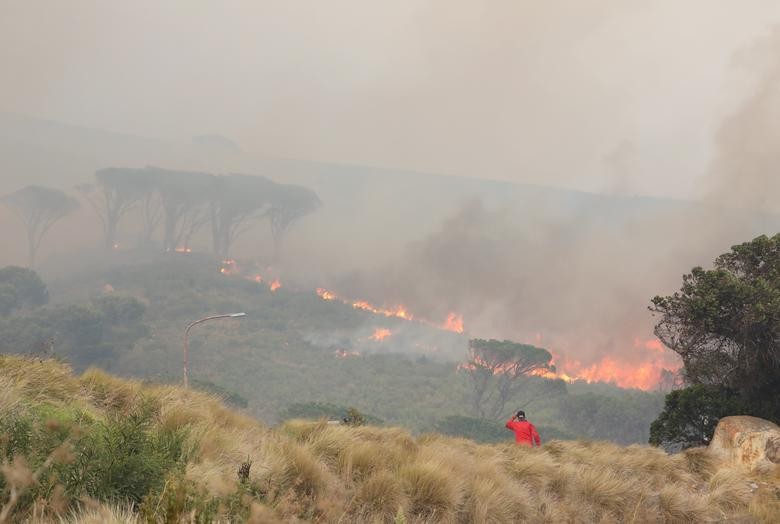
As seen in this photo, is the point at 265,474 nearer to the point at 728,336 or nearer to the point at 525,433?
the point at 525,433

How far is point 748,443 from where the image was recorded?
11523 mm

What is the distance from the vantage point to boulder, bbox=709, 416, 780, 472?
1106cm

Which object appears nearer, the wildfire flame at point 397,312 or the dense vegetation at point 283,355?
the dense vegetation at point 283,355

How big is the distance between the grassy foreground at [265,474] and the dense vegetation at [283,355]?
32865 mm

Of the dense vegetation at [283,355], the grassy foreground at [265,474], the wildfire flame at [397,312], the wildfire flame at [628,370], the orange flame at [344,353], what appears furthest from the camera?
the wildfire flame at [397,312]

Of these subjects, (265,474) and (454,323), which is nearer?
(265,474)

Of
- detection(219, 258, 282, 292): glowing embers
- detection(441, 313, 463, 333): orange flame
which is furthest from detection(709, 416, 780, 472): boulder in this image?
detection(441, 313, 463, 333): orange flame

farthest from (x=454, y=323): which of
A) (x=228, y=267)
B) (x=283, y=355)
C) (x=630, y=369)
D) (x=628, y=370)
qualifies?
(x=228, y=267)

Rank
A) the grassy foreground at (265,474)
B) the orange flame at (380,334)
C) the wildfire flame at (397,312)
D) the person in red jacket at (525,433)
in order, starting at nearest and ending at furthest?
the grassy foreground at (265,474)
the person in red jacket at (525,433)
the orange flame at (380,334)
the wildfire flame at (397,312)

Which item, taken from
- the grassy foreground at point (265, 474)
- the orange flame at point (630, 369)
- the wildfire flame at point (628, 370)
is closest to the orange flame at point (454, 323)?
the wildfire flame at point (628, 370)

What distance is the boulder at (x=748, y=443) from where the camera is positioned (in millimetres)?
11062

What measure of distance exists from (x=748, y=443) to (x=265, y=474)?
1199 cm

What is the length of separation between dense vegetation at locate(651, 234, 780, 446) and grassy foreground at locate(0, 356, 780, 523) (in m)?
5.85

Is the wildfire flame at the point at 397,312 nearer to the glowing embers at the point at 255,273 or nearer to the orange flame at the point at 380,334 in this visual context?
the glowing embers at the point at 255,273
